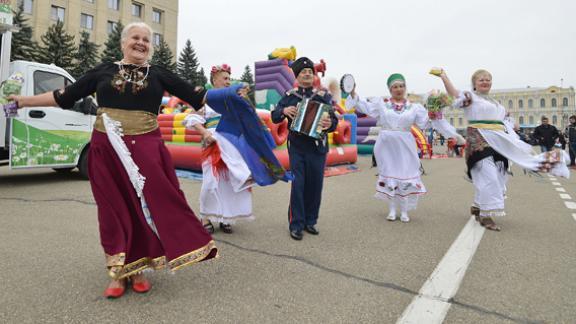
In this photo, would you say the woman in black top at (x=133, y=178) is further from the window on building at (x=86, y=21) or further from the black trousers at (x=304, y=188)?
the window on building at (x=86, y=21)

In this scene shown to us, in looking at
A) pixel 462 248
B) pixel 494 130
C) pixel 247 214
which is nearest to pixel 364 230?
pixel 462 248

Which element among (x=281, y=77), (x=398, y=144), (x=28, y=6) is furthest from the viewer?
(x=28, y=6)

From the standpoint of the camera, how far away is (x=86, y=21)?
3647 centimetres

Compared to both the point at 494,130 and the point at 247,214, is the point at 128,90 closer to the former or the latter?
the point at 247,214

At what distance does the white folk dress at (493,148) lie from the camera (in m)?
4.36

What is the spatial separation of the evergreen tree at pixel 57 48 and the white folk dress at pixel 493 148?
34.3 metres

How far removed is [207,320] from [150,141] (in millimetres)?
1129

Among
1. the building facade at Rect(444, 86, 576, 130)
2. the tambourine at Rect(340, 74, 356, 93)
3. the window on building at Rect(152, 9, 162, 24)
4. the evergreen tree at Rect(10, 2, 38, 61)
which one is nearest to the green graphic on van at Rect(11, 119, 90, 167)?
the tambourine at Rect(340, 74, 356, 93)

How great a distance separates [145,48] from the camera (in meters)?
2.44

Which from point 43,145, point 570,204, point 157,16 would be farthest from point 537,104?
point 43,145

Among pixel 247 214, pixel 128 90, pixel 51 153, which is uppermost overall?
pixel 128 90

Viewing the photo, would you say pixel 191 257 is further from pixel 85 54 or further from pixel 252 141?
pixel 85 54

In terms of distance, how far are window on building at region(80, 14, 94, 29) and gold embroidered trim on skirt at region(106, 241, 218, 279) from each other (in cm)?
4085

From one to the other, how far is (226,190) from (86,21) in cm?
4007
